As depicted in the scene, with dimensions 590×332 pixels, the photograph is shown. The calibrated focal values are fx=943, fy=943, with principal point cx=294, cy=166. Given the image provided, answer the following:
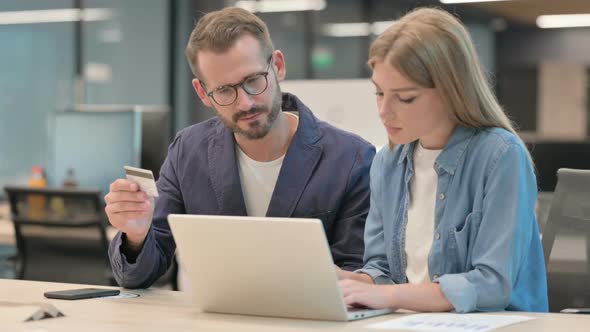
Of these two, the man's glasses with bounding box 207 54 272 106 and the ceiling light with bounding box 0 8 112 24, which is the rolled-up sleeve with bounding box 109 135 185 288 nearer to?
the man's glasses with bounding box 207 54 272 106

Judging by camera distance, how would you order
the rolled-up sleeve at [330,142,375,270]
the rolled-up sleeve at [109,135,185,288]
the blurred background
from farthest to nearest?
the blurred background
the rolled-up sleeve at [330,142,375,270]
the rolled-up sleeve at [109,135,185,288]

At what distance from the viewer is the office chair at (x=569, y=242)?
2.33 meters

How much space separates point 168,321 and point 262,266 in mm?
209

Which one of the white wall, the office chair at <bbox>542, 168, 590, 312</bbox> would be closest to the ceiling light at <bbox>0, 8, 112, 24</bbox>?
the white wall

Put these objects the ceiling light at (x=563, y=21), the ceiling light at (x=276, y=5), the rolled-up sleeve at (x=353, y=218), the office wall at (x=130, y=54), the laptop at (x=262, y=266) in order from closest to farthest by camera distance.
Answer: the laptop at (x=262, y=266) → the rolled-up sleeve at (x=353, y=218) → the office wall at (x=130, y=54) → the ceiling light at (x=276, y=5) → the ceiling light at (x=563, y=21)

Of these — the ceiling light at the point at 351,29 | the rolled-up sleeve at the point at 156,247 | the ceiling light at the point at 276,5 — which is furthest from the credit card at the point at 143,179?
the ceiling light at the point at 351,29

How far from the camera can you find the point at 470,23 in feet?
37.5

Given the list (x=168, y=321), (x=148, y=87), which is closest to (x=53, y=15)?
(x=148, y=87)

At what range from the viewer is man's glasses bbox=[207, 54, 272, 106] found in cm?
227

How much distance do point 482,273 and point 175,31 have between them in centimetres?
721

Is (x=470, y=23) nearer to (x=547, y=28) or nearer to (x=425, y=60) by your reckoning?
(x=547, y=28)

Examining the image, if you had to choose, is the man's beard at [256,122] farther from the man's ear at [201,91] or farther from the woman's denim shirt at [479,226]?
the woman's denim shirt at [479,226]

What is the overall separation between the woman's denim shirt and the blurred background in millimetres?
254

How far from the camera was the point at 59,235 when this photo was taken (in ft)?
13.6
